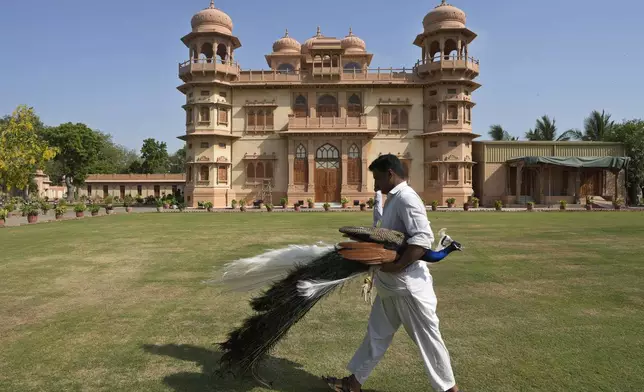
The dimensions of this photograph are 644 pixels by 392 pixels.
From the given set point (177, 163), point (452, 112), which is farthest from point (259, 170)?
point (177, 163)

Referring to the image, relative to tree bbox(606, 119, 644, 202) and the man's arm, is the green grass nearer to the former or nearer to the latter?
the man's arm

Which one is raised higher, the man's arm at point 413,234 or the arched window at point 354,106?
the arched window at point 354,106

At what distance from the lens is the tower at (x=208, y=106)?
3347cm

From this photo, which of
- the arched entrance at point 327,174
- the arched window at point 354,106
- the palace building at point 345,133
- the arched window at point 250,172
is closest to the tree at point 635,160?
the palace building at point 345,133

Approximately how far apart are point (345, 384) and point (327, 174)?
31.1 m

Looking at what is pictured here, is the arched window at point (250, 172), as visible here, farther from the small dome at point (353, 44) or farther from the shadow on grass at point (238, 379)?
the shadow on grass at point (238, 379)

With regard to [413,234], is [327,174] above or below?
above

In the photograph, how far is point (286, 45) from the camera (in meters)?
41.1

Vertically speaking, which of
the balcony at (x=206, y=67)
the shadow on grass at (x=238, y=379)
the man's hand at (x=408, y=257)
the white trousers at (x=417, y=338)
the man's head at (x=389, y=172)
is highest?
the balcony at (x=206, y=67)

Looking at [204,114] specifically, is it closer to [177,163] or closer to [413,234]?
[413,234]

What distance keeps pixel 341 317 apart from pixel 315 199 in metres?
28.9

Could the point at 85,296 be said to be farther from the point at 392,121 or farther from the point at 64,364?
the point at 392,121

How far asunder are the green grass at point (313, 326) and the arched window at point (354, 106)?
2636 centimetres

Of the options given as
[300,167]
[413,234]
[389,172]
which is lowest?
[413,234]
